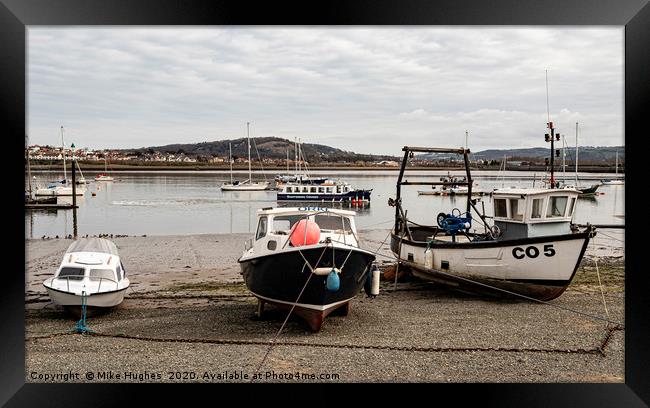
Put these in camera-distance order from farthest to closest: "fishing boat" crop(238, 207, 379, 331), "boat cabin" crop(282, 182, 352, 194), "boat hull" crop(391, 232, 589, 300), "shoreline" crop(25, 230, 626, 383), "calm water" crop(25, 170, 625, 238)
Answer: "boat cabin" crop(282, 182, 352, 194) → "calm water" crop(25, 170, 625, 238) → "boat hull" crop(391, 232, 589, 300) → "fishing boat" crop(238, 207, 379, 331) → "shoreline" crop(25, 230, 626, 383)

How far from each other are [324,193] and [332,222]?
104 feet

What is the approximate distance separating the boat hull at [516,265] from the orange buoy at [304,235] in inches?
124

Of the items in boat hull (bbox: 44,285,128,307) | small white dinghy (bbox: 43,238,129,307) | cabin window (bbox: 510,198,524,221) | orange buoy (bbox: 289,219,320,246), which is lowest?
boat hull (bbox: 44,285,128,307)

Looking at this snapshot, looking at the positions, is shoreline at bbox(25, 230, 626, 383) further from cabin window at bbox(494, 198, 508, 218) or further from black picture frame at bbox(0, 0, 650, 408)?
cabin window at bbox(494, 198, 508, 218)

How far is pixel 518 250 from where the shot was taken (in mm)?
10141

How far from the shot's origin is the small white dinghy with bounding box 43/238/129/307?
898 centimetres

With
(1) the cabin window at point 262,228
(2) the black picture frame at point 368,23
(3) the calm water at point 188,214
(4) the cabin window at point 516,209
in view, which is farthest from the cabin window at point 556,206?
(3) the calm water at point 188,214

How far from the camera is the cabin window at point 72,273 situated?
30.6 ft

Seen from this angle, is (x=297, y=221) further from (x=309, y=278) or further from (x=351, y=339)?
(x=351, y=339)

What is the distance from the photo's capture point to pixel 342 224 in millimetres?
9672

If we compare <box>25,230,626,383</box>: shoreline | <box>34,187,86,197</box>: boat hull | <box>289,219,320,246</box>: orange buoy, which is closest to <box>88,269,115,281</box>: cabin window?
<box>25,230,626,383</box>: shoreline

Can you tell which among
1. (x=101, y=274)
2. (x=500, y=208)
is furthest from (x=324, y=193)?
(x=101, y=274)
